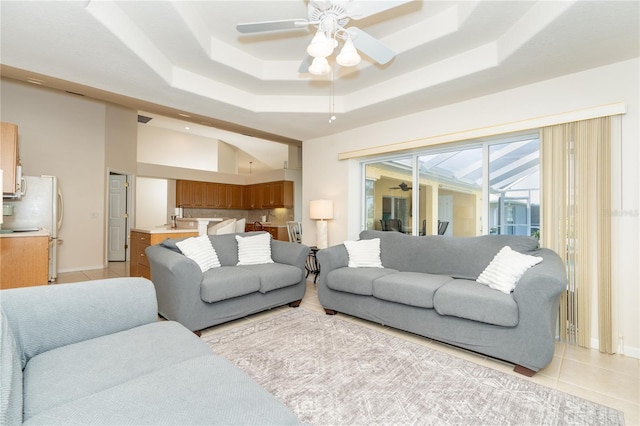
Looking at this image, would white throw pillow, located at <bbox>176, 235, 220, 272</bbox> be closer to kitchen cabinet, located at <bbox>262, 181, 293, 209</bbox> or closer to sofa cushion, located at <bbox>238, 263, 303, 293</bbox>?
sofa cushion, located at <bbox>238, 263, 303, 293</bbox>

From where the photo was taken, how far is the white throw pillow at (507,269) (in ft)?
7.92

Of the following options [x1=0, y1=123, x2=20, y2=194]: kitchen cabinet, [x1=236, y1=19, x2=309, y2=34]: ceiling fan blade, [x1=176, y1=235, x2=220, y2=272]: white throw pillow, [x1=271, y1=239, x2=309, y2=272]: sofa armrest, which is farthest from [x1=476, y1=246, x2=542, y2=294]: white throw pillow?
[x1=0, y1=123, x2=20, y2=194]: kitchen cabinet

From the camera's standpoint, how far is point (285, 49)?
307cm

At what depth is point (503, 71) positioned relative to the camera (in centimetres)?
278

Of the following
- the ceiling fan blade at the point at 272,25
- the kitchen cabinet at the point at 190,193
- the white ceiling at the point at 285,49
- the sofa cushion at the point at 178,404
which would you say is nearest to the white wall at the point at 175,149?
the kitchen cabinet at the point at 190,193

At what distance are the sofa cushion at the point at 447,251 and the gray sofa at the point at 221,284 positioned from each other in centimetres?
110

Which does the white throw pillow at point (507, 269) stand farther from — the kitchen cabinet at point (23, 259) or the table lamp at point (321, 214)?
the kitchen cabinet at point (23, 259)

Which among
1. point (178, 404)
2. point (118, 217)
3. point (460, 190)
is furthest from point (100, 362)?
point (118, 217)

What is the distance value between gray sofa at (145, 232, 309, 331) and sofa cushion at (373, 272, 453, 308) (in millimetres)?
1086

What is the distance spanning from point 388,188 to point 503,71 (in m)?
2.20

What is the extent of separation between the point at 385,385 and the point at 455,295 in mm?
952

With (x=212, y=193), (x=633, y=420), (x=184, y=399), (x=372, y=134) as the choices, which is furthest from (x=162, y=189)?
(x=633, y=420)

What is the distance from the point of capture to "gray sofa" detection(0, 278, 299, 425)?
96 cm

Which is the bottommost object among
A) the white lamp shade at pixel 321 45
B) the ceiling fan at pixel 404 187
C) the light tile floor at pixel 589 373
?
the light tile floor at pixel 589 373
